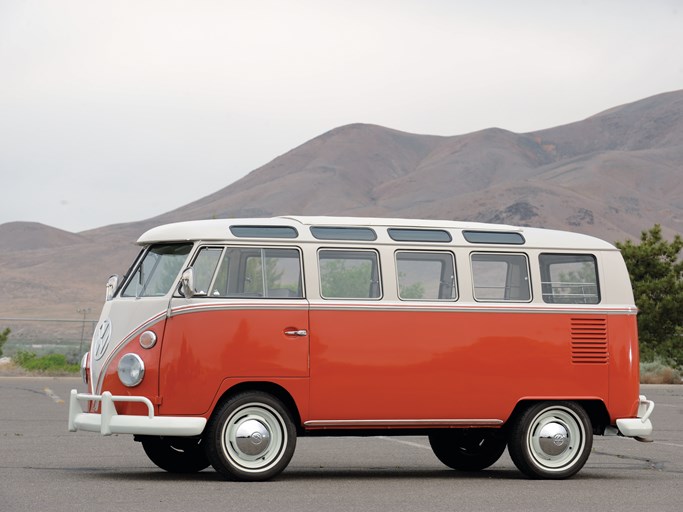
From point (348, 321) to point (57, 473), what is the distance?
3137 mm

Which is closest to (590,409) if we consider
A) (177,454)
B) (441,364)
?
(441,364)

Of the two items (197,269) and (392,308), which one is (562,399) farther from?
(197,269)

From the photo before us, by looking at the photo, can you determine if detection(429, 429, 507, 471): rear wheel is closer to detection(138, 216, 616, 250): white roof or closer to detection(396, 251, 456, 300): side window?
detection(396, 251, 456, 300): side window

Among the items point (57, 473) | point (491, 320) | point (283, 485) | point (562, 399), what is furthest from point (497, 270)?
point (57, 473)

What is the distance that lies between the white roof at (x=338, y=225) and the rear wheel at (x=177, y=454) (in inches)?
81.2

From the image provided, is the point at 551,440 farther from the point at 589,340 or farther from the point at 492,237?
the point at 492,237

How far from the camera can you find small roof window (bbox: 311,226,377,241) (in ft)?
41.9

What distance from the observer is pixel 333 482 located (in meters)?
12.3

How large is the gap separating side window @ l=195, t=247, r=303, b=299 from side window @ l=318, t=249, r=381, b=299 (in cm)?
26

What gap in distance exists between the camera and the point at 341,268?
503 inches

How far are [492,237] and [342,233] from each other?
1627mm

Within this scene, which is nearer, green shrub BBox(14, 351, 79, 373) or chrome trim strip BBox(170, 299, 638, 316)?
chrome trim strip BBox(170, 299, 638, 316)

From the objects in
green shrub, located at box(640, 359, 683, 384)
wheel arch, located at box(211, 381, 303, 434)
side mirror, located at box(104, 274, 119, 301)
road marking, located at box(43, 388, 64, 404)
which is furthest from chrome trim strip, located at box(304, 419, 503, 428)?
green shrub, located at box(640, 359, 683, 384)

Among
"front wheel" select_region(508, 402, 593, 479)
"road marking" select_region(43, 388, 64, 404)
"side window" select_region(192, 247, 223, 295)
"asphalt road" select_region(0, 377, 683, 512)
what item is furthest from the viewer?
"road marking" select_region(43, 388, 64, 404)
